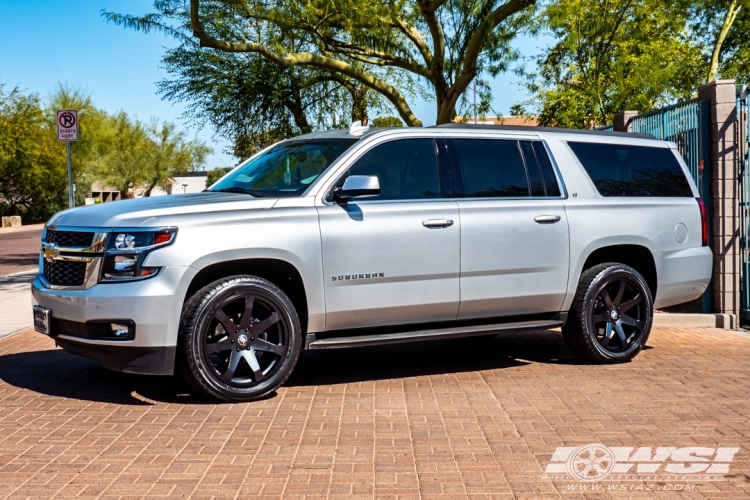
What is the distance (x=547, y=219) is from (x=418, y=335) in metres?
1.55

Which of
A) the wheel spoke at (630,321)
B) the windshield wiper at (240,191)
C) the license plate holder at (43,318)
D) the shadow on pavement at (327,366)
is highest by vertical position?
the windshield wiper at (240,191)

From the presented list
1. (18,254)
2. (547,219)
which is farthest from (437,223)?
(18,254)

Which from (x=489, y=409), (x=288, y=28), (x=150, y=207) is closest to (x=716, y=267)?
(x=489, y=409)

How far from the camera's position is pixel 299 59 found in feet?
52.6

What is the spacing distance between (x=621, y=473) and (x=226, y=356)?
2984 millimetres

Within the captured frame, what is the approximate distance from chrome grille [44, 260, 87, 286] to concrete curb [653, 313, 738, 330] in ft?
22.0

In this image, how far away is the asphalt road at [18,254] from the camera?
2006cm

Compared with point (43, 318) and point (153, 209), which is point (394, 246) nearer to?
point (153, 209)

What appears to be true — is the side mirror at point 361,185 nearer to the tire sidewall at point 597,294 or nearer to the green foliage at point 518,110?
the tire sidewall at point 597,294

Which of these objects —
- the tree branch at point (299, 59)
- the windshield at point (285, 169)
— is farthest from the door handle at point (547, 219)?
the tree branch at point (299, 59)

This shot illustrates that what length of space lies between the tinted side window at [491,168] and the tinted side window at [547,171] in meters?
0.19

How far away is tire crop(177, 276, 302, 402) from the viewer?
6.42m

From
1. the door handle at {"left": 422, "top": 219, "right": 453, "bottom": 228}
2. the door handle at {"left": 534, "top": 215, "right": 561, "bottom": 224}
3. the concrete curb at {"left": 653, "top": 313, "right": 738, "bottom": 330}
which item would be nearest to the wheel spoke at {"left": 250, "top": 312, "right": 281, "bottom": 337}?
the door handle at {"left": 422, "top": 219, "right": 453, "bottom": 228}

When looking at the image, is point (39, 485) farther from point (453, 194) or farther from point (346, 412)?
point (453, 194)
